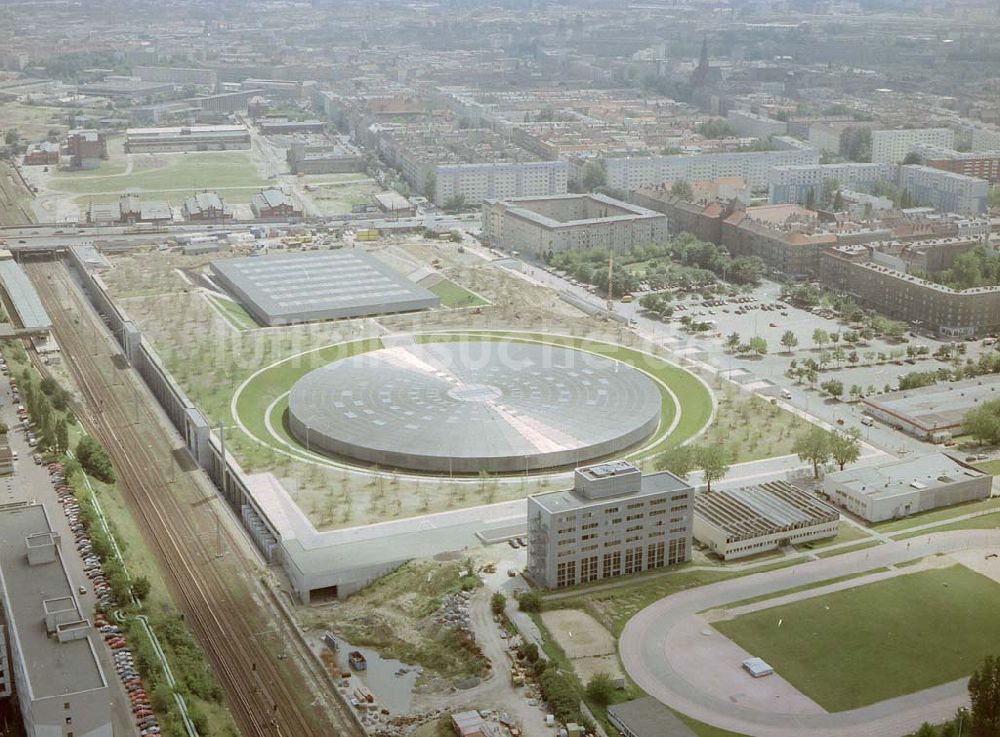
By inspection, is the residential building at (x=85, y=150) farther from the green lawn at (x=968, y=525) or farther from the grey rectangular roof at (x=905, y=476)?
the green lawn at (x=968, y=525)

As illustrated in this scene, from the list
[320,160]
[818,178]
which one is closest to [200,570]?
[818,178]

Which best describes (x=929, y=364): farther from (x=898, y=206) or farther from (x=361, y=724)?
(x=361, y=724)

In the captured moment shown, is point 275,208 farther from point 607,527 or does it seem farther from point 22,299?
point 607,527

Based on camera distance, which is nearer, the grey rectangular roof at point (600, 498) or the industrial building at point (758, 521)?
the grey rectangular roof at point (600, 498)

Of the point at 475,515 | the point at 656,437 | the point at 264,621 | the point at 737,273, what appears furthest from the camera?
the point at 737,273

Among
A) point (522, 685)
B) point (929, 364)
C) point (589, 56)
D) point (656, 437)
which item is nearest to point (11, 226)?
point (656, 437)

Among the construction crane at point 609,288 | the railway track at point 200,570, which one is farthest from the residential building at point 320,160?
the railway track at point 200,570
